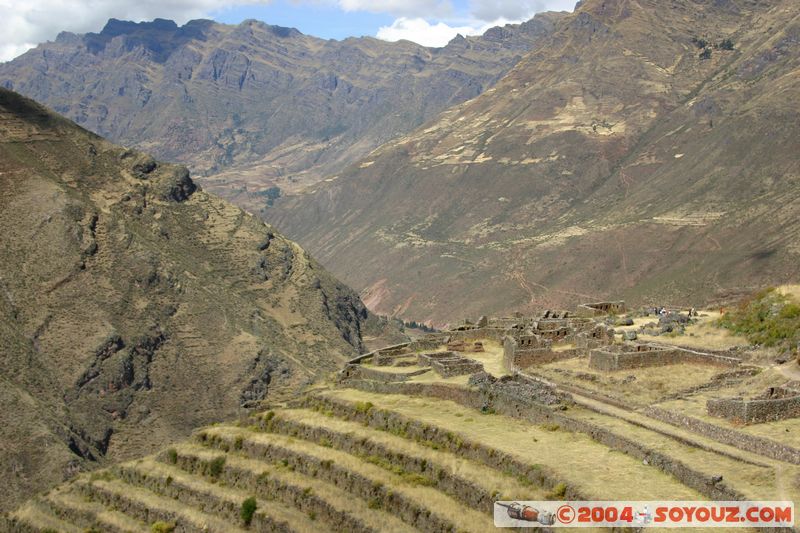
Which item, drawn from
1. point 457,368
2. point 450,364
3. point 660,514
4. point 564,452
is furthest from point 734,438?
point 450,364

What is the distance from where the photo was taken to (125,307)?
390 feet

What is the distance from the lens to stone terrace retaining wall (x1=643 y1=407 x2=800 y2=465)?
36281mm

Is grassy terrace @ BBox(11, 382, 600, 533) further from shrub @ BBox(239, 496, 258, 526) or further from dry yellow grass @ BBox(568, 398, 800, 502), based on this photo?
dry yellow grass @ BBox(568, 398, 800, 502)

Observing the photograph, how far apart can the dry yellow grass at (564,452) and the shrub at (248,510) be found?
8.70 m

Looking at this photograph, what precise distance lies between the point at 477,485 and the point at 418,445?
7.17 metres

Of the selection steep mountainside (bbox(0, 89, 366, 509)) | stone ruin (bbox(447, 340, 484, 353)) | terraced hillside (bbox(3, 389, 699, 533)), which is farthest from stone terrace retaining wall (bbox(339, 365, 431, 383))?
steep mountainside (bbox(0, 89, 366, 509))

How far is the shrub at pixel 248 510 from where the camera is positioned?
159 ft

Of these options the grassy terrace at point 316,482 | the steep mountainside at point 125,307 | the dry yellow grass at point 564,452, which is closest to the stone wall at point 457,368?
the dry yellow grass at point 564,452

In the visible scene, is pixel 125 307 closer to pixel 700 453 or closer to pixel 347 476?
pixel 347 476

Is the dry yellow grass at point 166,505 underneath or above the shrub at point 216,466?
underneath

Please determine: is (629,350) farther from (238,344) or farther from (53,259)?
(53,259)

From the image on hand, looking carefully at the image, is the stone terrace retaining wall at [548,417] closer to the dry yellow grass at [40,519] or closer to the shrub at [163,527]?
the shrub at [163,527]

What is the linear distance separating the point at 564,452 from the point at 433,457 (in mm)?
6322

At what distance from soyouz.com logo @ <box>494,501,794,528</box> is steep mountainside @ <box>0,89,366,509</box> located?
201 feet
